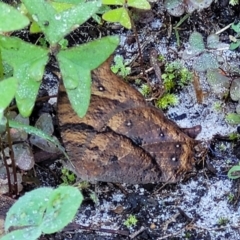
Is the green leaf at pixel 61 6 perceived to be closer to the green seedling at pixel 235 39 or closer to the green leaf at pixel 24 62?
the green leaf at pixel 24 62

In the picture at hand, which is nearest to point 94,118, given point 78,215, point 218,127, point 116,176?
point 116,176

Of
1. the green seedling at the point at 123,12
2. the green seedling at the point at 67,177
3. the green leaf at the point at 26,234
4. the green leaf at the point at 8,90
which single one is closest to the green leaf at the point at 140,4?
the green seedling at the point at 123,12

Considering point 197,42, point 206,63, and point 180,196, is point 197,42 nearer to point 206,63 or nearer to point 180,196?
point 206,63

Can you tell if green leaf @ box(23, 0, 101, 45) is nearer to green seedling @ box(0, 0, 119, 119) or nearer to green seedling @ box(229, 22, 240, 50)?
green seedling @ box(0, 0, 119, 119)

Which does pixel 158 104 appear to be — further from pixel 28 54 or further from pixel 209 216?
pixel 28 54

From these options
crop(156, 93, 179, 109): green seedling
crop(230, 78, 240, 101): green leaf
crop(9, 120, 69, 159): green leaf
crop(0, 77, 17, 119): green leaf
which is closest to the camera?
crop(0, 77, 17, 119): green leaf

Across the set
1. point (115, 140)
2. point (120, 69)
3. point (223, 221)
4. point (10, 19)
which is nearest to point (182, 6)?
point (120, 69)

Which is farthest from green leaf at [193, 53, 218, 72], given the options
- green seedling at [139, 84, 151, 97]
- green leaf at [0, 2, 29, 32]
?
green leaf at [0, 2, 29, 32]
